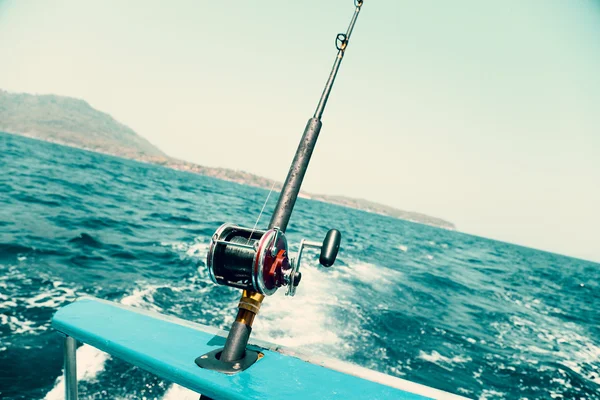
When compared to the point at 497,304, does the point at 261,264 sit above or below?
above

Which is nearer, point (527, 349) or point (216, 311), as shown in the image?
point (216, 311)

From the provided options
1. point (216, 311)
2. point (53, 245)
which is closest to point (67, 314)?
point (216, 311)

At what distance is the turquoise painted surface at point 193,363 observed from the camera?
1.63m

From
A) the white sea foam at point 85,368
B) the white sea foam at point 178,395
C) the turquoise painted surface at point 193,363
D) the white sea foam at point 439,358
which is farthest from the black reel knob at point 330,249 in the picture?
the white sea foam at point 439,358

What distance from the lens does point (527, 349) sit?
659 cm

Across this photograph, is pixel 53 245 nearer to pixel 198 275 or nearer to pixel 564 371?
pixel 198 275

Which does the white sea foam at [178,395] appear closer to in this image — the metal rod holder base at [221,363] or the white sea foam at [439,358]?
the metal rod holder base at [221,363]

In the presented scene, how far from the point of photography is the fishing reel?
173 cm

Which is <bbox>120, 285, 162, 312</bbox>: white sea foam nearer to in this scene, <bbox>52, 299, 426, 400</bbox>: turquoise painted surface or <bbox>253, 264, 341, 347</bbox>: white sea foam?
<bbox>253, 264, 341, 347</bbox>: white sea foam

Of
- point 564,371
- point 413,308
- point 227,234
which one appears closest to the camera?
point 227,234

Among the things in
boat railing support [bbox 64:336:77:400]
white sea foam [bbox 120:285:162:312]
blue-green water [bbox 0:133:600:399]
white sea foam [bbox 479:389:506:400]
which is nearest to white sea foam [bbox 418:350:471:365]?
blue-green water [bbox 0:133:600:399]

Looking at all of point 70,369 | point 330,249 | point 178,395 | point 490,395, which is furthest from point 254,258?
point 490,395

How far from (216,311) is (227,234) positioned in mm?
4187

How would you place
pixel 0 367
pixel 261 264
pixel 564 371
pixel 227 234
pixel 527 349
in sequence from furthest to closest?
1. pixel 527 349
2. pixel 564 371
3. pixel 0 367
4. pixel 227 234
5. pixel 261 264
